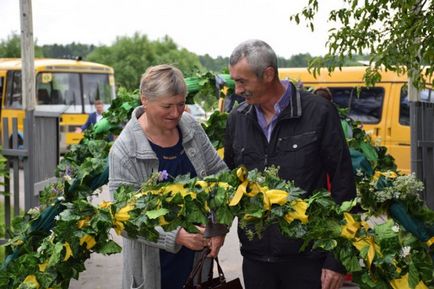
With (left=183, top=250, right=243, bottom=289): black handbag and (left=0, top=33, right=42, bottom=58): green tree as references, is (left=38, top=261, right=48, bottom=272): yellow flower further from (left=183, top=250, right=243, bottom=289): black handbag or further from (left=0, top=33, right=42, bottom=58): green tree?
(left=0, top=33, right=42, bottom=58): green tree

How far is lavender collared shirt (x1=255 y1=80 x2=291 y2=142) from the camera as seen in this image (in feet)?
12.1

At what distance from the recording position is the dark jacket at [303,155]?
11.8 ft

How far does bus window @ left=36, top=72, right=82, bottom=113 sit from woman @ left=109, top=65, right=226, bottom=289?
18.7m

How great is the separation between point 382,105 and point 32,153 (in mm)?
7437

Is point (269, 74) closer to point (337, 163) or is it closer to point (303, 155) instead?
point (303, 155)

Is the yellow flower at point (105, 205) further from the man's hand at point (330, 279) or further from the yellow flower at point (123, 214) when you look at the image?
the man's hand at point (330, 279)

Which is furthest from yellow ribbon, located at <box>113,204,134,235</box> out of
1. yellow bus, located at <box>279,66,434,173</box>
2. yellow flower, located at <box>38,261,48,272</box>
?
yellow bus, located at <box>279,66,434,173</box>

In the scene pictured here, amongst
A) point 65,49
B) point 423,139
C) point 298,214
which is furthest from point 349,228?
point 65,49

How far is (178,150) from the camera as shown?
12.3 feet

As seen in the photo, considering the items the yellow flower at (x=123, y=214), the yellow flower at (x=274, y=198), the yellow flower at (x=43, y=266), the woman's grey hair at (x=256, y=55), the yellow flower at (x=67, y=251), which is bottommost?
the yellow flower at (x=43, y=266)

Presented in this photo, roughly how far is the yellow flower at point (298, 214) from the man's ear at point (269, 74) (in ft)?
2.51

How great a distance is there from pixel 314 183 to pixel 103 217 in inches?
38.7

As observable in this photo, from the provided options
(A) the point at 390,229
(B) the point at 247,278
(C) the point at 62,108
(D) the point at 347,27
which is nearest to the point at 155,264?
(B) the point at 247,278

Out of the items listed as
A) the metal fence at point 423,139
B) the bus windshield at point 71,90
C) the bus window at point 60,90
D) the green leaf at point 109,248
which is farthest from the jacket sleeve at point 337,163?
the bus window at point 60,90
